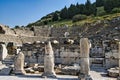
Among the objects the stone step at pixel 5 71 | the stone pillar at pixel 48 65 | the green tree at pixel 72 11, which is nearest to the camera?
the stone pillar at pixel 48 65

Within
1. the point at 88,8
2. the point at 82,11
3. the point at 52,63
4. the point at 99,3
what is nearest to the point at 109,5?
the point at 88,8

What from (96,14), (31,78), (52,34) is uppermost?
(96,14)

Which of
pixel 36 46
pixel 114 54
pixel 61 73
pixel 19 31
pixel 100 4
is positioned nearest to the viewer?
pixel 61 73

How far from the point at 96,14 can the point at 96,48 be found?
5834 cm

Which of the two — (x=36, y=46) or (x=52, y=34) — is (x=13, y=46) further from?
(x=52, y=34)

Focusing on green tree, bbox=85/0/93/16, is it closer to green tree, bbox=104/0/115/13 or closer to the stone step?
green tree, bbox=104/0/115/13

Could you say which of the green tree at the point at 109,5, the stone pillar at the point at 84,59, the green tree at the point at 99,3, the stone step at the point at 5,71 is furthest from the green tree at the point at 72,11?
the stone pillar at the point at 84,59

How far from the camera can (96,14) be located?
7719 cm

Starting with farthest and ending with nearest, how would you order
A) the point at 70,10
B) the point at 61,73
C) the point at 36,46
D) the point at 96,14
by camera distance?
the point at 70,10
the point at 96,14
the point at 36,46
the point at 61,73

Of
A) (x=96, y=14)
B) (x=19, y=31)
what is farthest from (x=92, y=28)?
(x=96, y=14)

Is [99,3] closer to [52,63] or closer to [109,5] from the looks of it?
[109,5]

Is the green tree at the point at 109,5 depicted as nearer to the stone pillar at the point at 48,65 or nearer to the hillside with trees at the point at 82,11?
the hillside with trees at the point at 82,11

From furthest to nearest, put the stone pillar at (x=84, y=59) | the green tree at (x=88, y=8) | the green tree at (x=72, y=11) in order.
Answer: the green tree at (x=72, y=11), the green tree at (x=88, y=8), the stone pillar at (x=84, y=59)

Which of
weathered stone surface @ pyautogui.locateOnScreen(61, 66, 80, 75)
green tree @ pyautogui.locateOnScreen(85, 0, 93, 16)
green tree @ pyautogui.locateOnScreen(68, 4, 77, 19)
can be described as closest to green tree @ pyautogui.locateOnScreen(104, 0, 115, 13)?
green tree @ pyautogui.locateOnScreen(85, 0, 93, 16)
